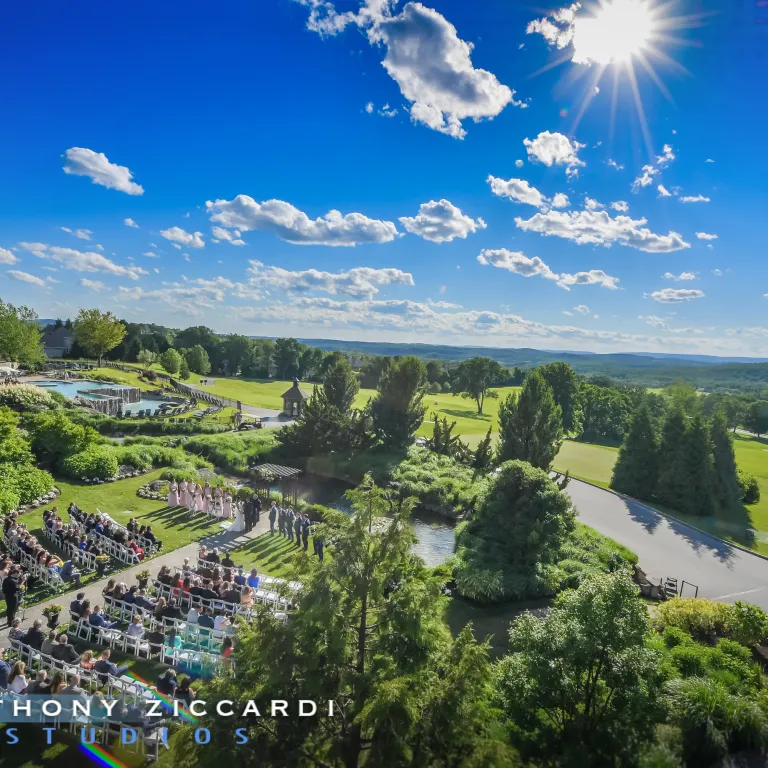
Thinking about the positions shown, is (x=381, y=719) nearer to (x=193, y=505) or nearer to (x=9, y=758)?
(x=9, y=758)

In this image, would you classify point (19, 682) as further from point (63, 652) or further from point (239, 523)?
point (239, 523)

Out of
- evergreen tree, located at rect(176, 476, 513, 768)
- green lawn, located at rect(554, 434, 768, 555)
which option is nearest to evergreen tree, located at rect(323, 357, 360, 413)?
green lawn, located at rect(554, 434, 768, 555)

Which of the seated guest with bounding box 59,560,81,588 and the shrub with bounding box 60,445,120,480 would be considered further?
the shrub with bounding box 60,445,120,480

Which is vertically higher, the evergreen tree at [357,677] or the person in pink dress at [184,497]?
the evergreen tree at [357,677]

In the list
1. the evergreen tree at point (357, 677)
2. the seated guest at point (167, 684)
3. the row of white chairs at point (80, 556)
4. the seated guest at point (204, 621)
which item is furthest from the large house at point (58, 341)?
the evergreen tree at point (357, 677)

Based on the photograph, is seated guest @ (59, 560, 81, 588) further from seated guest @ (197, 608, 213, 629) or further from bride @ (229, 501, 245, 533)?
bride @ (229, 501, 245, 533)

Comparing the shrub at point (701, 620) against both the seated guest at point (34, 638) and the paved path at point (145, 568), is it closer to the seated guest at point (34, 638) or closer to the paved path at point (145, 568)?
the paved path at point (145, 568)
